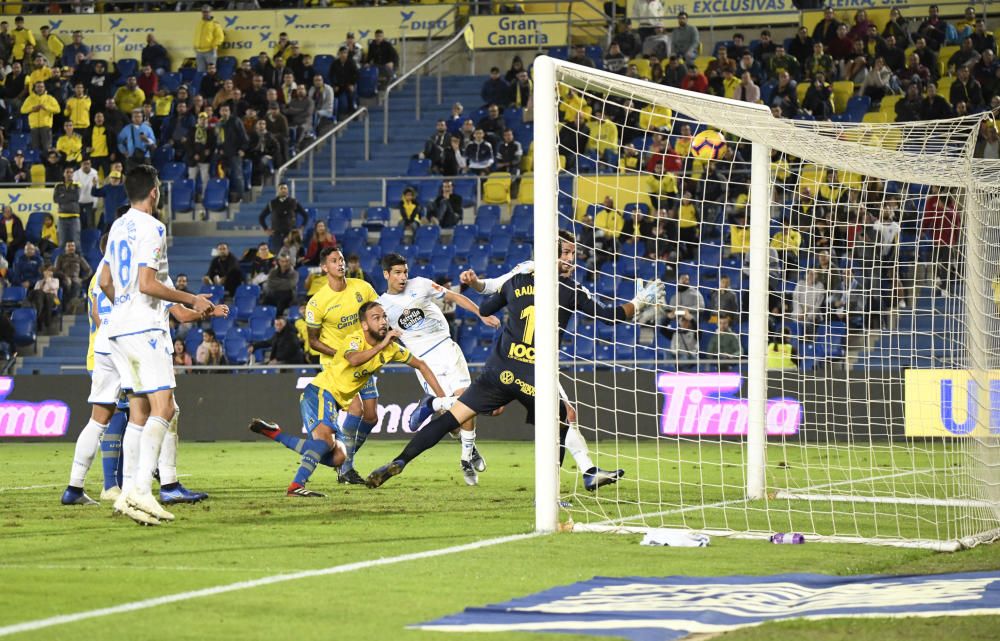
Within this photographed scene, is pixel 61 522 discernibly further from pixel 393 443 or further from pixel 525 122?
pixel 525 122

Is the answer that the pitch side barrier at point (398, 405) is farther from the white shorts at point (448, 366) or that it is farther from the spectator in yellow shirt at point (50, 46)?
the spectator in yellow shirt at point (50, 46)

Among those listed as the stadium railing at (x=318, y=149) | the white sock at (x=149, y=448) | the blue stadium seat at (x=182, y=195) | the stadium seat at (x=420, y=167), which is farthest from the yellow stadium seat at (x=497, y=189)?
the white sock at (x=149, y=448)

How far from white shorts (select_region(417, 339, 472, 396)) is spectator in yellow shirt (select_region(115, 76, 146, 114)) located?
17.9m

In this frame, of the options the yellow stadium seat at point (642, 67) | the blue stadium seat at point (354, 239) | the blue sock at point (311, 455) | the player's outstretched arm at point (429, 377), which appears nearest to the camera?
the blue sock at point (311, 455)

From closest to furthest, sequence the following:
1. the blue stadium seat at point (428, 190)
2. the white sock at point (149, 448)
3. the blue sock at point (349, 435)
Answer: the white sock at point (149, 448) < the blue sock at point (349, 435) < the blue stadium seat at point (428, 190)

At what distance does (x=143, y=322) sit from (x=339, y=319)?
3.34 metres

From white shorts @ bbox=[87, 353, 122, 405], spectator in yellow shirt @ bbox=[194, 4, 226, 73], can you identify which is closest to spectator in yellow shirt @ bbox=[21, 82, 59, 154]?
spectator in yellow shirt @ bbox=[194, 4, 226, 73]

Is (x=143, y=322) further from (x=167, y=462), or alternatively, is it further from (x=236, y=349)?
(x=236, y=349)

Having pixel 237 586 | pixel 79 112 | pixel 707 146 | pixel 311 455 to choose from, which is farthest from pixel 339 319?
pixel 79 112

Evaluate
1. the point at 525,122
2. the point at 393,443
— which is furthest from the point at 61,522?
the point at 525,122

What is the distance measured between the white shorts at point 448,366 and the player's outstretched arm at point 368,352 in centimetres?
313

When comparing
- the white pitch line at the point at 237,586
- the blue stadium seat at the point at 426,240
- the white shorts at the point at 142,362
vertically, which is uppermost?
the blue stadium seat at the point at 426,240

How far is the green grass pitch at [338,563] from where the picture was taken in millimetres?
6328

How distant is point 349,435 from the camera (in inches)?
547
